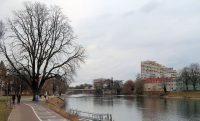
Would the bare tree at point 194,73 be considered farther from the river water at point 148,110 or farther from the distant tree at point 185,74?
the river water at point 148,110

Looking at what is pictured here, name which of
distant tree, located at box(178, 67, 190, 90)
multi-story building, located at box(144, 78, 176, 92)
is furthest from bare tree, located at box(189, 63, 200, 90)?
multi-story building, located at box(144, 78, 176, 92)

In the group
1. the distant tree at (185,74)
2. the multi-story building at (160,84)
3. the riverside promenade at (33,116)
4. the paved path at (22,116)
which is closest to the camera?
the paved path at (22,116)

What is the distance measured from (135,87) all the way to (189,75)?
155ft

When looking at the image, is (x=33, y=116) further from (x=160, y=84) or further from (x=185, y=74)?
(x=160, y=84)

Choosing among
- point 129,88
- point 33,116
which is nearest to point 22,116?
point 33,116

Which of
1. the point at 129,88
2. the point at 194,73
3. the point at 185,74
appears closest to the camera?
the point at 194,73

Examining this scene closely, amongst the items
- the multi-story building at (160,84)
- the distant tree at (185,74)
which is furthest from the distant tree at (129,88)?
the distant tree at (185,74)

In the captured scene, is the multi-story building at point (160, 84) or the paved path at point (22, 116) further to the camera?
the multi-story building at point (160, 84)

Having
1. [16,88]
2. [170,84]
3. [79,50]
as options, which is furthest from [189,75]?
[79,50]

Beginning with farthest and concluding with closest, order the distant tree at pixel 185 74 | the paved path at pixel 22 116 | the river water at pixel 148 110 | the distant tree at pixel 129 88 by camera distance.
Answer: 1. the distant tree at pixel 129 88
2. the distant tree at pixel 185 74
3. the river water at pixel 148 110
4. the paved path at pixel 22 116

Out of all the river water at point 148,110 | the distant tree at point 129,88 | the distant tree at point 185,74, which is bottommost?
the river water at point 148,110

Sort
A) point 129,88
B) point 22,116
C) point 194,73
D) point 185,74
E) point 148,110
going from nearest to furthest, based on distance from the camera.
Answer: point 22,116
point 148,110
point 194,73
point 185,74
point 129,88

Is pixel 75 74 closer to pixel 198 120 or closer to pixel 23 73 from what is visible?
pixel 23 73

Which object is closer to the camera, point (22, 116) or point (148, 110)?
point (22, 116)
